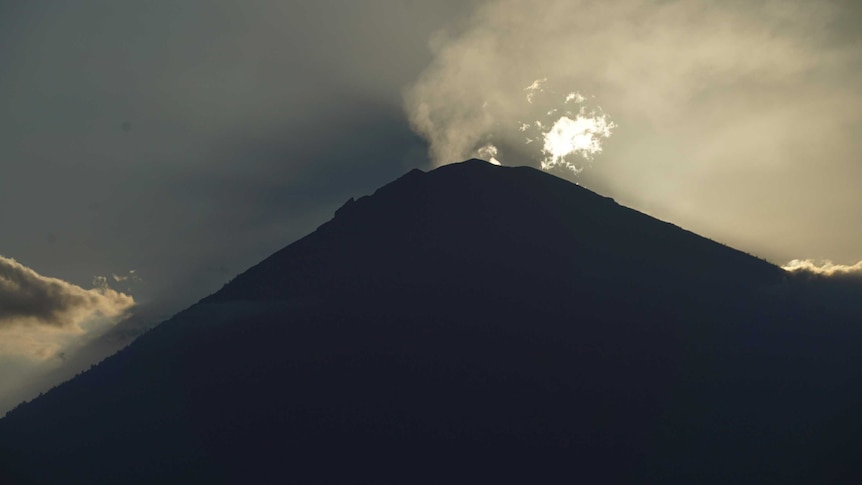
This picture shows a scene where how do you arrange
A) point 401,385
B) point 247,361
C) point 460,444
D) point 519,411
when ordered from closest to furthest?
1. point 460,444
2. point 519,411
3. point 401,385
4. point 247,361

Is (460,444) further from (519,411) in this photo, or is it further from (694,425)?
(694,425)

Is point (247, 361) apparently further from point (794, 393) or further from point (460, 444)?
point (794, 393)

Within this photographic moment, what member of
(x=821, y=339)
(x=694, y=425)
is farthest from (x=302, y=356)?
(x=821, y=339)

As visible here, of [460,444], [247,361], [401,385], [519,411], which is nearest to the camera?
[460,444]

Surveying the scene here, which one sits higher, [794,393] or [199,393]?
[199,393]

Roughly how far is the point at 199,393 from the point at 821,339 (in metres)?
180

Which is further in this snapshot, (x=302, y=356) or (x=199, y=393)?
(x=302, y=356)

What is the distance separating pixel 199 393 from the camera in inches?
7210

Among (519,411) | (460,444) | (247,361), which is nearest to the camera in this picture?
(460,444)

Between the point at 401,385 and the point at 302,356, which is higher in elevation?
the point at 302,356

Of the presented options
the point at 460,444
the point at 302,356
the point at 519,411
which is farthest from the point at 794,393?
the point at 302,356

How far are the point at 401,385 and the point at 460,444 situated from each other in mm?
28005

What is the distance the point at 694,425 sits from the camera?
539 ft

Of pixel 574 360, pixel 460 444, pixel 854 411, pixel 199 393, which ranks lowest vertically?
pixel 854 411
